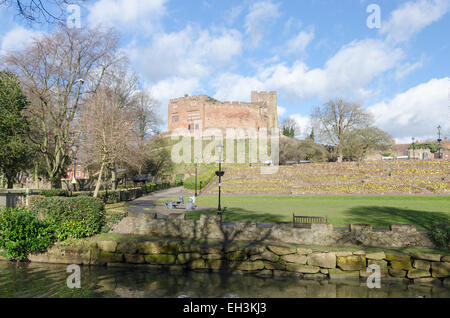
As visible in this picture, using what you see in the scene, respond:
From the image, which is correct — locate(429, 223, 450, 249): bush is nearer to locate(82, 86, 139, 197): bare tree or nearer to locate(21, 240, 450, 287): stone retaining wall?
locate(21, 240, 450, 287): stone retaining wall

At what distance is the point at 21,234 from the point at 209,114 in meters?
59.5

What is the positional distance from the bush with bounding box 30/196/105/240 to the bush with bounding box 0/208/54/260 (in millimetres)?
344

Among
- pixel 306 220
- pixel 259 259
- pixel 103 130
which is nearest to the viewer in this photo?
pixel 259 259

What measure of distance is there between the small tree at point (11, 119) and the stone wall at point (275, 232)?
12.7 m

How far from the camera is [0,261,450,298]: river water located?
7.85 metres

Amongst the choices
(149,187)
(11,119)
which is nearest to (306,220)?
(11,119)

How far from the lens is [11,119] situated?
63.6 ft

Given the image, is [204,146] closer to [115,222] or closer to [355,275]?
[115,222]

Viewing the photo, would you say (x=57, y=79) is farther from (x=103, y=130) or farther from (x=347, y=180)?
(x=347, y=180)

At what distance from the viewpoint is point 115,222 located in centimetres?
1226

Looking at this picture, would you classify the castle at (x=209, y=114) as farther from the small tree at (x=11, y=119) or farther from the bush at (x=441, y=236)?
the bush at (x=441, y=236)
